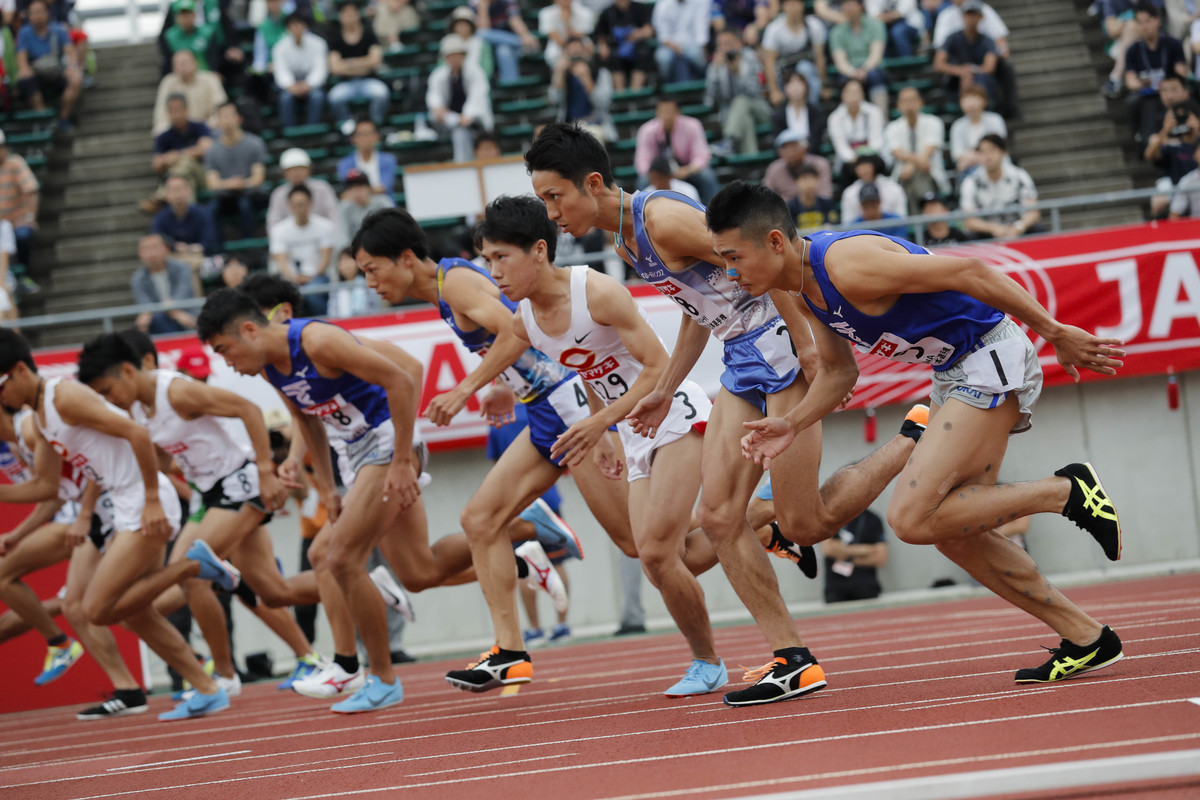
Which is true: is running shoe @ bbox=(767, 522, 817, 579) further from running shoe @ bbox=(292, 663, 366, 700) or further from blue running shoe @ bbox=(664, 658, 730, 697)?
running shoe @ bbox=(292, 663, 366, 700)

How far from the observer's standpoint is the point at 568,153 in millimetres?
5441

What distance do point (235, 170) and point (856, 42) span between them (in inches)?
304

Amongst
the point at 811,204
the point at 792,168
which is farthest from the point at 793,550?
the point at 792,168

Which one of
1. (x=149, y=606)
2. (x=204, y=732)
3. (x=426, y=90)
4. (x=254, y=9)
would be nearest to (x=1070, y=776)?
(x=204, y=732)

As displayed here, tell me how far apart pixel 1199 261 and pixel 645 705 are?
7.80 metres

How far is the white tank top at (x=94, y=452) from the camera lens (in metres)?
8.32

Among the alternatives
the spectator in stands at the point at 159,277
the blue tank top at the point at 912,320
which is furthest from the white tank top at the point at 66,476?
the blue tank top at the point at 912,320

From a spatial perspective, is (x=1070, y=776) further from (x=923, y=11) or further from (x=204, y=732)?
(x=923, y=11)

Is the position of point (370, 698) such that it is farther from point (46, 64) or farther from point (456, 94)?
point (46, 64)

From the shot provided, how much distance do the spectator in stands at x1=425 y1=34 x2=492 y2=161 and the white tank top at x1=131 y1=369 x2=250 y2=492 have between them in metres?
7.58

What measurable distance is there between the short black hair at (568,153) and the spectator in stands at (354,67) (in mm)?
11364

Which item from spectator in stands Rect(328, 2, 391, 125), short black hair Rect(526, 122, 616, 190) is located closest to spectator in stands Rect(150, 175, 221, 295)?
spectator in stands Rect(328, 2, 391, 125)

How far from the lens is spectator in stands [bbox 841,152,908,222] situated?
13.0 m

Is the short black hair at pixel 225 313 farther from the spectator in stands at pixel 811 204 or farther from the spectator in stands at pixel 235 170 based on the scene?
the spectator in stands at pixel 235 170
